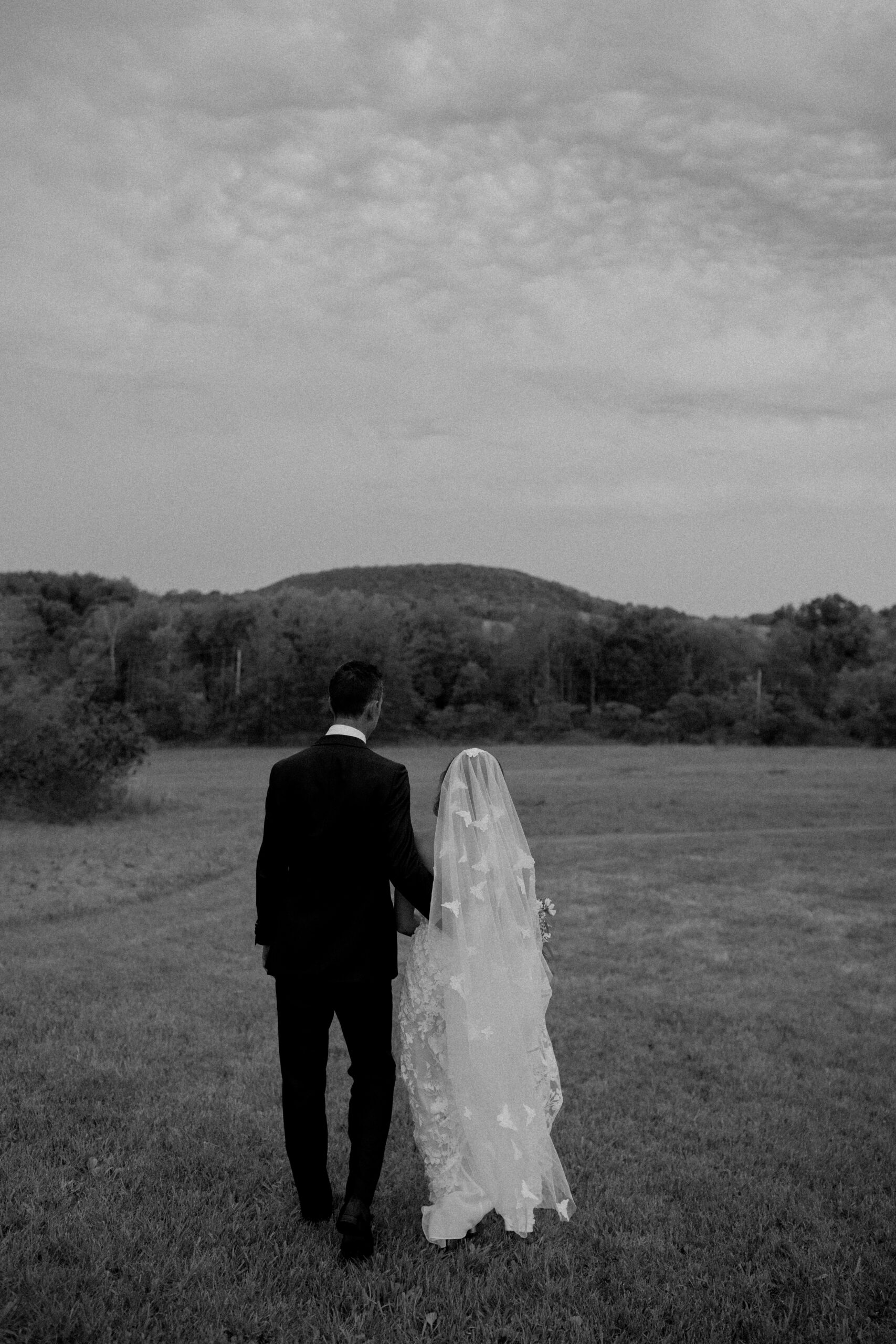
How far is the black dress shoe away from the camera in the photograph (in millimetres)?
4422

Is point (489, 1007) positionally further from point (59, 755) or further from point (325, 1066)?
point (59, 755)

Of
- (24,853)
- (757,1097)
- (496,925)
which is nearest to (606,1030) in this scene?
(757,1097)

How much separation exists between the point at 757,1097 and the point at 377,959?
4275 millimetres

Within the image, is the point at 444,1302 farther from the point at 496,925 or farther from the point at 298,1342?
the point at 496,925

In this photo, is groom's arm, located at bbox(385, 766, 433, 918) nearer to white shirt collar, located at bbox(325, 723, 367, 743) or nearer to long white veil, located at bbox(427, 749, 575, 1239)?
long white veil, located at bbox(427, 749, 575, 1239)

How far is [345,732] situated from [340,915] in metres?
0.79

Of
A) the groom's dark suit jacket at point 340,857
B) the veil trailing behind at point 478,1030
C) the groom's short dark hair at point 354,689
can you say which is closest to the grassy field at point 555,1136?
the veil trailing behind at point 478,1030

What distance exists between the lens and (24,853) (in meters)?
21.3

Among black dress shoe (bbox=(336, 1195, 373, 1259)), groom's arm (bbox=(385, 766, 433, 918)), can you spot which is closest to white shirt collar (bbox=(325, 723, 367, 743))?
groom's arm (bbox=(385, 766, 433, 918))

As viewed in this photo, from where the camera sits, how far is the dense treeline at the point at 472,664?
249ft

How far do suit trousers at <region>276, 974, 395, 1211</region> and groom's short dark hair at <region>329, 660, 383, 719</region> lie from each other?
1178 millimetres

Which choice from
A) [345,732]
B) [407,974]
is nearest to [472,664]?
[407,974]

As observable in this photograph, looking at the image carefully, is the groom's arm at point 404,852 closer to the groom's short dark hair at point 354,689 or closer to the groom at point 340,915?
the groom at point 340,915

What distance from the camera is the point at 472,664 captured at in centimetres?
8362
